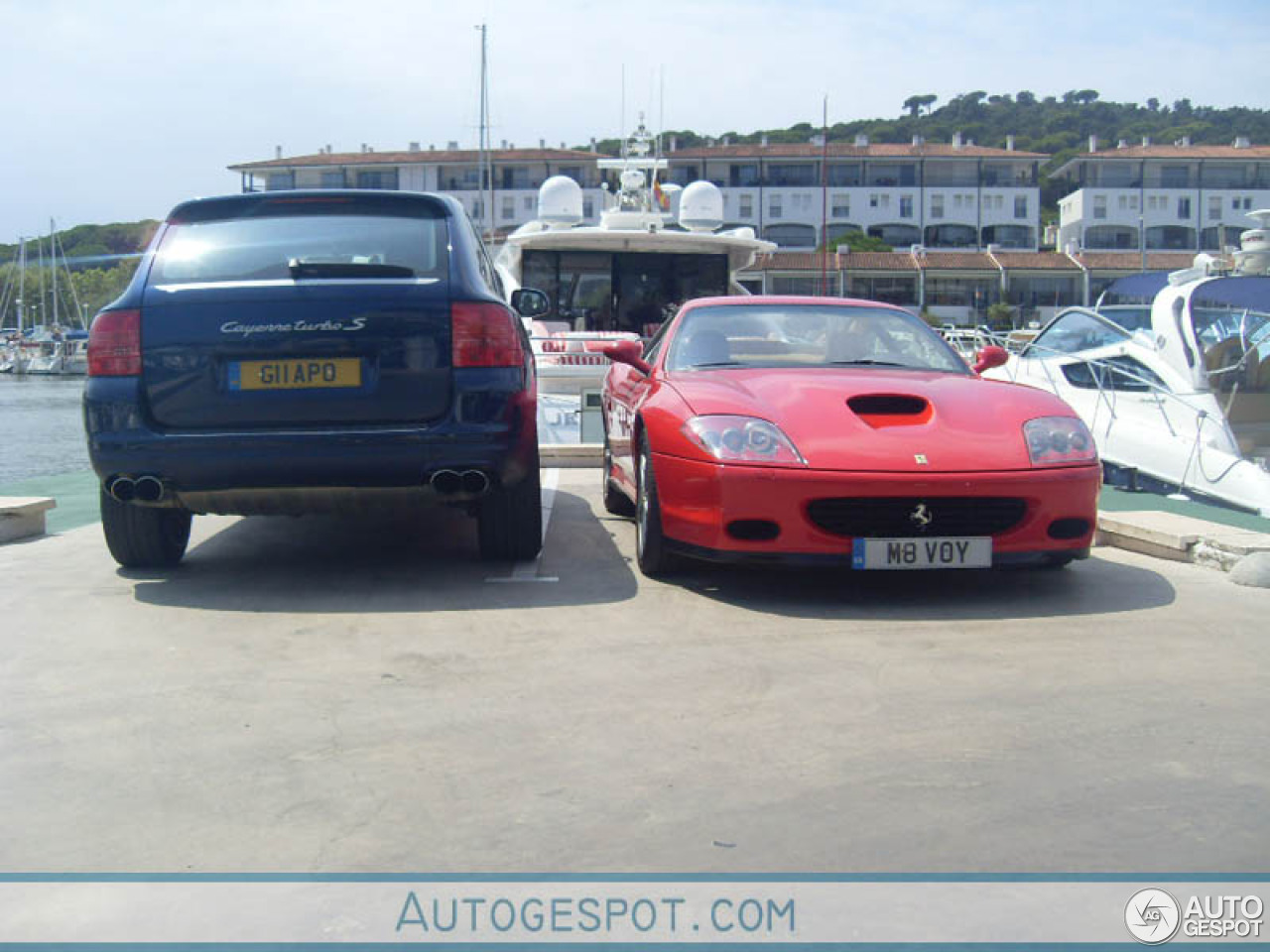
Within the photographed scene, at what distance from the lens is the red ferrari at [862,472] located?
198 inches

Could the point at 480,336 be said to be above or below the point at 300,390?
above

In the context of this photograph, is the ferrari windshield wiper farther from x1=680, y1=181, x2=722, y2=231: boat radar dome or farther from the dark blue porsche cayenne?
x1=680, y1=181, x2=722, y2=231: boat radar dome

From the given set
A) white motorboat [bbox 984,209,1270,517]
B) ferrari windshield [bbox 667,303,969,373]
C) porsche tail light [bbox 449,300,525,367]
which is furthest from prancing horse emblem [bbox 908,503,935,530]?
white motorboat [bbox 984,209,1270,517]

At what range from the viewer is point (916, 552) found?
505 centimetres

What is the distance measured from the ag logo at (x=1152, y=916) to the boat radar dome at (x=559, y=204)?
1746 cm

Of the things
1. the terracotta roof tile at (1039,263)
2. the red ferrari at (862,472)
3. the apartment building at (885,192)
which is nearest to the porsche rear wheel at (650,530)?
the red ferrari at (862,472)

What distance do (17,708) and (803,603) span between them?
9.79 ft

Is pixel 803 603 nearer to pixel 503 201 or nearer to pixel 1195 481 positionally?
pixel 1195 481

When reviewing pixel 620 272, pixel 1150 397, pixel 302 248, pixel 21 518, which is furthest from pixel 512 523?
pixel 620 272

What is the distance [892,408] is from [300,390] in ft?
8.35

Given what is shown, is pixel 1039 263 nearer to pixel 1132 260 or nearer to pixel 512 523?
pixel 1132 260

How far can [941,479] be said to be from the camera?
499cm

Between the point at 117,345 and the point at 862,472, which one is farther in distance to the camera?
the point at 117,345

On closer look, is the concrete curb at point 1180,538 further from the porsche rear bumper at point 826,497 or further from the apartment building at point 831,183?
the apartment building at point 831,183
